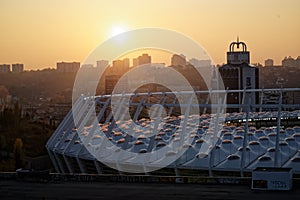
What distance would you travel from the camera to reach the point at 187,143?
2725 cm

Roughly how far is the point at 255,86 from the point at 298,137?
4407cm

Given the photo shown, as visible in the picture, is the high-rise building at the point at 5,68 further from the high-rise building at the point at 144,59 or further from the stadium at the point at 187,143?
the stadium at the point at 187,143

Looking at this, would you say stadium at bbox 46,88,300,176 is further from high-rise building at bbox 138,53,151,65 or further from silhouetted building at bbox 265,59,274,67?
silhouetted building at bbox 265,59,274,67

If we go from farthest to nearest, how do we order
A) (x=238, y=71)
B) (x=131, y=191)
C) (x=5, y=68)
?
(x=5, y=68)
(x=238, y=71)
(x=131, y=191)

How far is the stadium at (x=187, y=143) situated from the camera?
2434 cm

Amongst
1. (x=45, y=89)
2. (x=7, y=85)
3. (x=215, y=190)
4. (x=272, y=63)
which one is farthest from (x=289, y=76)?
(x=215, y=190)

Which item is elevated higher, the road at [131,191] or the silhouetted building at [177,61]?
the silhouetted building at [177,61]

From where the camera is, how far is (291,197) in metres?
17.6

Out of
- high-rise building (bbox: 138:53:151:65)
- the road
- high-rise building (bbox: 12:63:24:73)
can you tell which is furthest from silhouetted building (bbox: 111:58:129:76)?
the road

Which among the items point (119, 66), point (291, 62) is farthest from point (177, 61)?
point (291, 62)

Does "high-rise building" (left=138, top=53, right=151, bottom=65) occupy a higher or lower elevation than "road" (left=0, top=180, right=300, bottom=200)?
higher

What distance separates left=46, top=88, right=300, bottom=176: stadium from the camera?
24344 millimetres

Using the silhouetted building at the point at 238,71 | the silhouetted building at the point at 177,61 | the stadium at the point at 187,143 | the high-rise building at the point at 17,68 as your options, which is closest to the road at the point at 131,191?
the stadium at the point at 187,143

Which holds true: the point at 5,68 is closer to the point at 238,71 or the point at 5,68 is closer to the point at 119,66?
the point at 119,66
